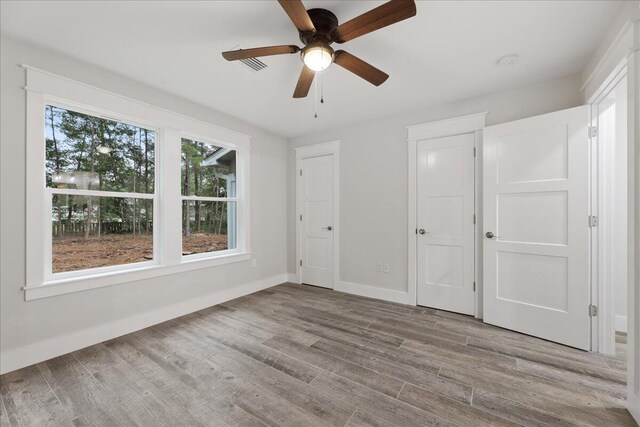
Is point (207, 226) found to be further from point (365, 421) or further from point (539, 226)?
point (539, 226)

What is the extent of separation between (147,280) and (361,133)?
3286 millimetres

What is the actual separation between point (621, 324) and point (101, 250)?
5.32 metres

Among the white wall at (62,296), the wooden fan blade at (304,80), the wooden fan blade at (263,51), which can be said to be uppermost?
the wooden fan blade at (263,51)

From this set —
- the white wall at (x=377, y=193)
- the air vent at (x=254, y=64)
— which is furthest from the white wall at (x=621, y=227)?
the air vent at (x=254, y=64)

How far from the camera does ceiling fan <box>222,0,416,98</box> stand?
143cm

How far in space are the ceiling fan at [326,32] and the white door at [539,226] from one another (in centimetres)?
174

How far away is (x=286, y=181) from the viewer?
469 centimetres

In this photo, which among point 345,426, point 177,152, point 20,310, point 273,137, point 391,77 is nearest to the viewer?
point 345,426

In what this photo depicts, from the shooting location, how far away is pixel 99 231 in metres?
2.63

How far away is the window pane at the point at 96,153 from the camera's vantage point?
237cm

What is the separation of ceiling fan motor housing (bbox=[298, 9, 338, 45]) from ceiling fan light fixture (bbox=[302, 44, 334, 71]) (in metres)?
0.03

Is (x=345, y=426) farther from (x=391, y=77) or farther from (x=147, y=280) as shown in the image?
(x=391, y=77)

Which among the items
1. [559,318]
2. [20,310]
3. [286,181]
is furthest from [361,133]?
[20,310]

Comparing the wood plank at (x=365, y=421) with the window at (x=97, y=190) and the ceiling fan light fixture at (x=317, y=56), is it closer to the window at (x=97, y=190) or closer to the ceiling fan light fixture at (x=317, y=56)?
the ceiling fan light fixture at (x=317, y=56)
